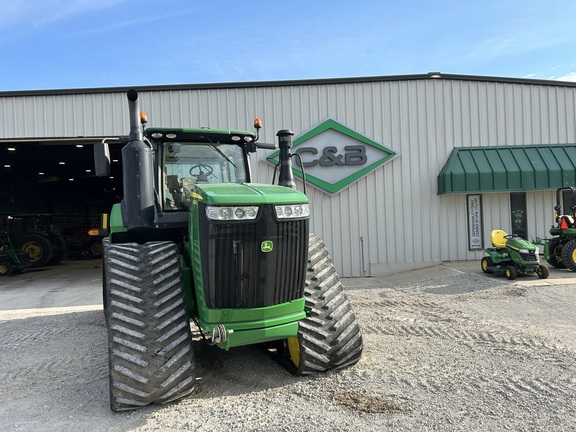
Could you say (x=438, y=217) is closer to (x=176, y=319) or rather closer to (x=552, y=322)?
(x=552, y=322)

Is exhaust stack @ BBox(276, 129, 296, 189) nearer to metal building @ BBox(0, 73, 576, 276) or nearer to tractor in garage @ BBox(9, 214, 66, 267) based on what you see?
metal building @ BBox(0, 73, 576, 276)

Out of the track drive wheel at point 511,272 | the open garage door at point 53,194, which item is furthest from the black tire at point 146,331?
the open garage door at point 53,194

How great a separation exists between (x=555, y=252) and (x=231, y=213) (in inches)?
410

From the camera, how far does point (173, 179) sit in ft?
15.4

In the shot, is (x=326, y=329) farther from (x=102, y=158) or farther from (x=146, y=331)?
(x=102, y=158)

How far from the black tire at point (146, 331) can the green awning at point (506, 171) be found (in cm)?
970

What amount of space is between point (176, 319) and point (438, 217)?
10.1 m

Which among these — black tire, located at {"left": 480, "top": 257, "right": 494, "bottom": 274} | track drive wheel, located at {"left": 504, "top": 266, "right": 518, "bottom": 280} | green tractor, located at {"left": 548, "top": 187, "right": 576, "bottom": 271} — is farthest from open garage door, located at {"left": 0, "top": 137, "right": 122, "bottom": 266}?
green tractor, located at {"left": 548, "top": 187, "right": 576, "bottom": 271}

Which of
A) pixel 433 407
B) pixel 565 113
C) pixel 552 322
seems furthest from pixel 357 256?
pixel 433 407

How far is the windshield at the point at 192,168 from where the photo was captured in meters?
4.66

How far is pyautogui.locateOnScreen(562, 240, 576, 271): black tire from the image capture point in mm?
10102

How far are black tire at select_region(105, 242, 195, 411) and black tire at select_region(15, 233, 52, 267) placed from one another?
625 inches

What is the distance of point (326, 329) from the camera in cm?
404

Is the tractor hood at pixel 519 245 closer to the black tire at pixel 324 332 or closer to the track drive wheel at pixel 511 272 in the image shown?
the track drive wheel at pixel 511 272
